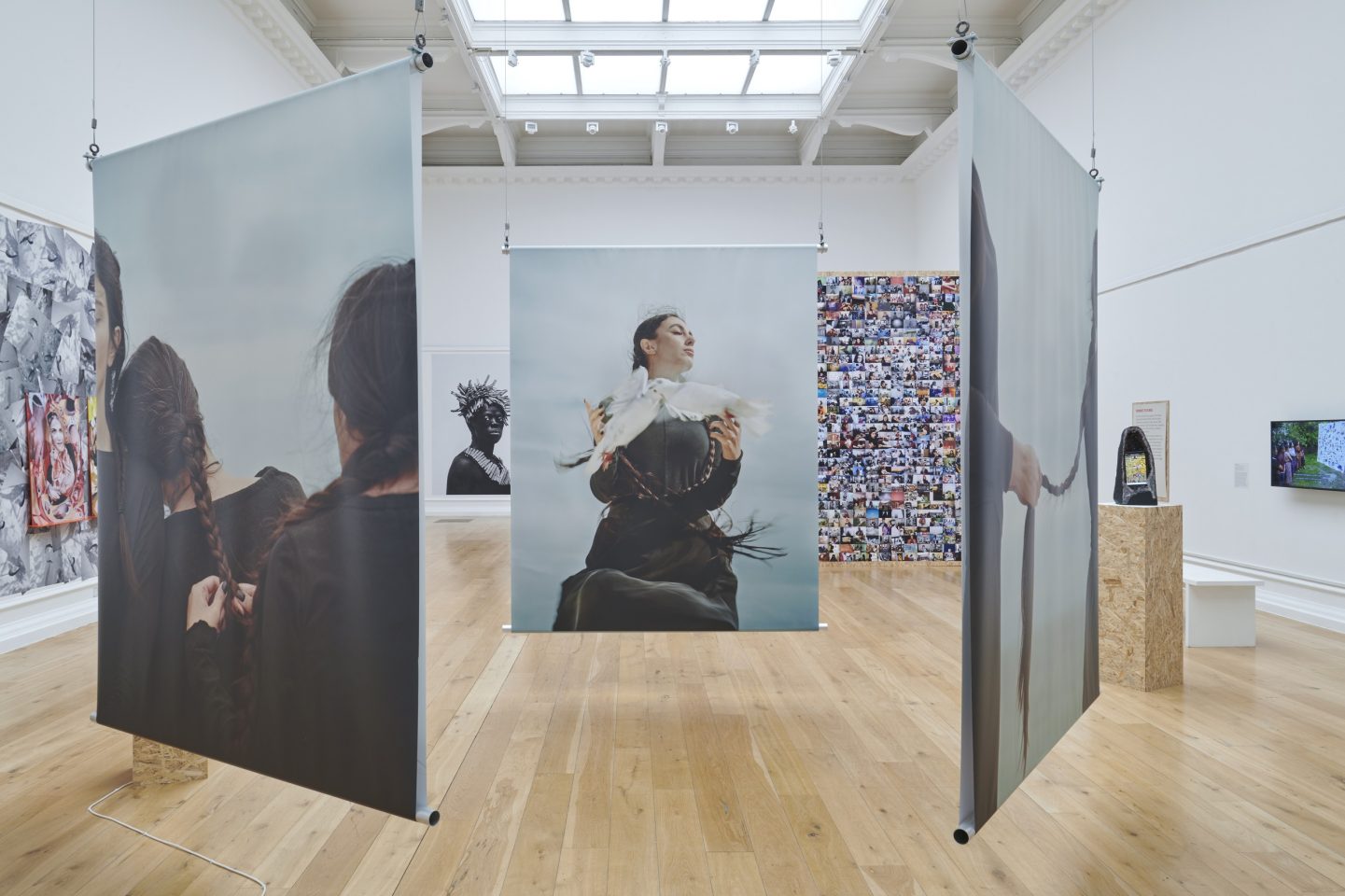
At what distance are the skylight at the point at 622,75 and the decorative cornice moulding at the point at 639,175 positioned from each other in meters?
2.44

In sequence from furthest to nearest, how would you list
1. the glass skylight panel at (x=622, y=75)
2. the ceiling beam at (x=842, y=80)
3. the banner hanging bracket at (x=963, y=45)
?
1. the glass skylight panel at (x=622, y=75)
2. the ceiling beam at (x=842, y=80)
3. the banner hanging bracket at (x=963, y=45)

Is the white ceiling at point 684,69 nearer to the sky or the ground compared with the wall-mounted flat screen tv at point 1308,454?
nearer to the sky

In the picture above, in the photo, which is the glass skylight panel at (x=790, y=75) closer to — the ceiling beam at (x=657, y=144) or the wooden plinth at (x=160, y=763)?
the ceiling beam at (x=657, y=144)

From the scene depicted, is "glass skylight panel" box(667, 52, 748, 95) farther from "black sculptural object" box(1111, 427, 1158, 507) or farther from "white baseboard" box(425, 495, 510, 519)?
"black sculptural object" box(1111, 427, 1158, 507)

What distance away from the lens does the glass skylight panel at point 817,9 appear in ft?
34.9

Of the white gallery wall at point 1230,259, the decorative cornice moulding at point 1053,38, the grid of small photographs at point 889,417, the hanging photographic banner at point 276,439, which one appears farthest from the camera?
the grid of small photographs at point 889,417

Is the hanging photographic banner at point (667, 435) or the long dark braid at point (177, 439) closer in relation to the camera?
the long dark braid at point (177, 439)

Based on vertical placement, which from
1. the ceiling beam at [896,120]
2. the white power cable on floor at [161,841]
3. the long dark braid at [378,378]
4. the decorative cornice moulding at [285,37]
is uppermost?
the ceiling beam at [896,120]

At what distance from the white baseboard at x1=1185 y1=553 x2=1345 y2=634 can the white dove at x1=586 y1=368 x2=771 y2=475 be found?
4892mm

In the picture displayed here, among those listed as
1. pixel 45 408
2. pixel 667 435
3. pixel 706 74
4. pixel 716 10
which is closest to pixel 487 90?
pixel 706 74

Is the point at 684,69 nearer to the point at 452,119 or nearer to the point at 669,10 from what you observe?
the point at 669,10

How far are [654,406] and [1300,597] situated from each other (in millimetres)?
6062

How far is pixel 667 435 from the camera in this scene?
541 centimetres

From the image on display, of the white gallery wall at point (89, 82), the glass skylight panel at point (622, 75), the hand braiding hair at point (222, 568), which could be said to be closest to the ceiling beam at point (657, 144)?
the glass skylight panel at point (622, 75)
